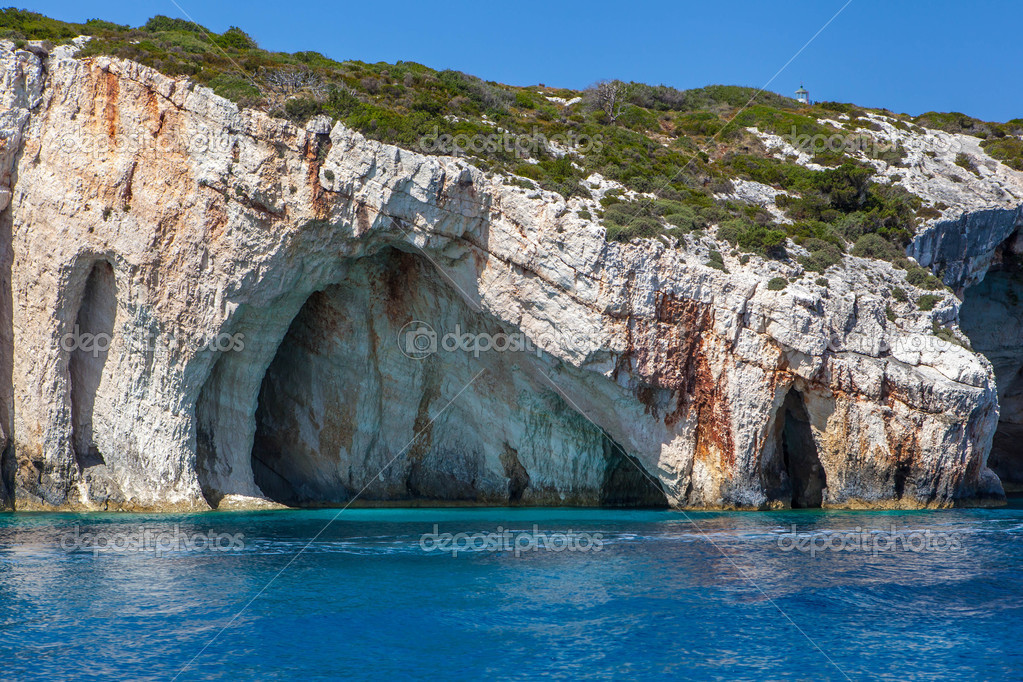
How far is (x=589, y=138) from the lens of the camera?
39.4m

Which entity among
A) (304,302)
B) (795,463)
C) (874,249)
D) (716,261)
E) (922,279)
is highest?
(874,249)

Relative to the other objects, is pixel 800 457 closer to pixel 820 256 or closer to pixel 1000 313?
pixel 820 256

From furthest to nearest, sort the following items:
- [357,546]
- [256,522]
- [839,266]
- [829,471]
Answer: [839,266]
[829,471]
[256,522]
[357,546]

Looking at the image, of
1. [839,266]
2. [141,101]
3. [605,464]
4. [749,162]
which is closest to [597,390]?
[605,464]

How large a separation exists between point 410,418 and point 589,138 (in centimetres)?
1534

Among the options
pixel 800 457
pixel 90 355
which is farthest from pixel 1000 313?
pixel 90 355

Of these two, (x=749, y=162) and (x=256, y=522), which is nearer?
(x=256, y=522)

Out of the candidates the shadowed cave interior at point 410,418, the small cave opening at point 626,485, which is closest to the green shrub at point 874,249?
the small cave opening at point 626,485

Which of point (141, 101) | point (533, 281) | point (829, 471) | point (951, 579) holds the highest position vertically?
point (141, 101)

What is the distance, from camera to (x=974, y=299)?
41.6 meters

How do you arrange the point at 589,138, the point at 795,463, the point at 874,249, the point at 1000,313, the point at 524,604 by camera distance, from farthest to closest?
1. the point at 1000,313
2. the point at 589,138
3. the point at 874,249
4. the point at 795,463
5. the point at 524,604

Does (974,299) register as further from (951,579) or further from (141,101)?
(141,101)

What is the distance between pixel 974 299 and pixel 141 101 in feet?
125

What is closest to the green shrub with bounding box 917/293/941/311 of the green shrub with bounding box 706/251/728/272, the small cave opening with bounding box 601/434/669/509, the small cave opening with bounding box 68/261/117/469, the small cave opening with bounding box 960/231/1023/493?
the green shrub with bounding box 706/251/728/272
